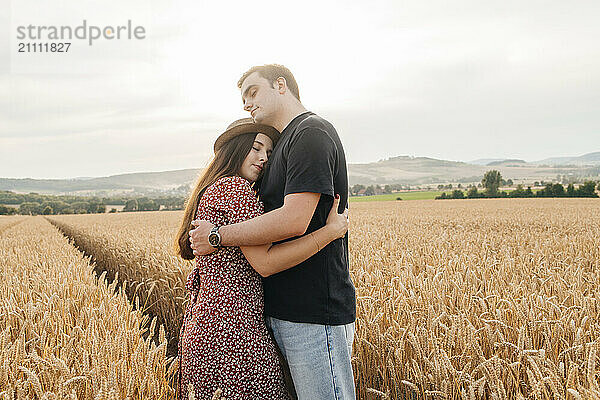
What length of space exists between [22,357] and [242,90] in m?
1.71

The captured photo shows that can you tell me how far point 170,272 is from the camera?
18.4 feet

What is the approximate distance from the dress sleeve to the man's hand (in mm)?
97

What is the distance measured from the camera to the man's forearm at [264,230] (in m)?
1.96

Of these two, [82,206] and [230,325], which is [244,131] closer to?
[230,325]

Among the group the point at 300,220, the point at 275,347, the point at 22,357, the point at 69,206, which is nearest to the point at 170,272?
the point at 22,357

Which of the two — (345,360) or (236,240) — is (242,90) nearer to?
(236,240)

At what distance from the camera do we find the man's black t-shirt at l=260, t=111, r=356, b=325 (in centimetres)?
196

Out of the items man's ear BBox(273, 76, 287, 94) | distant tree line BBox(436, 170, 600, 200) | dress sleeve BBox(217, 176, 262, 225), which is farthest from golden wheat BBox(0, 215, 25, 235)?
distant tree line BBox(436, 170, 600, 200)

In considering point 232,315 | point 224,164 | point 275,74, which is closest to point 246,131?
point 224,164

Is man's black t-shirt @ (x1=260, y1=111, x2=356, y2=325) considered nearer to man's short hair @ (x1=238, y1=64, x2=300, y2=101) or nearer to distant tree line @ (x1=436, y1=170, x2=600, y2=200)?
man's short hair @ (x1=238, y1=64, x2=300, y2=101)

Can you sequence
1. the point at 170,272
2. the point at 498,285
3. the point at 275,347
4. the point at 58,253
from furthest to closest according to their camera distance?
the point at 58,253, the point at 170,272, the point at 498,285, the point at 275,347

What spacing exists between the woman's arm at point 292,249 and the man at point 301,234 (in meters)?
0.05

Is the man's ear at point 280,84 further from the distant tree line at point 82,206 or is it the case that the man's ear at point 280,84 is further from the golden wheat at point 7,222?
the distant tree line at point 82,206

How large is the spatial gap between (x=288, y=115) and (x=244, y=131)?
0.79 ft
